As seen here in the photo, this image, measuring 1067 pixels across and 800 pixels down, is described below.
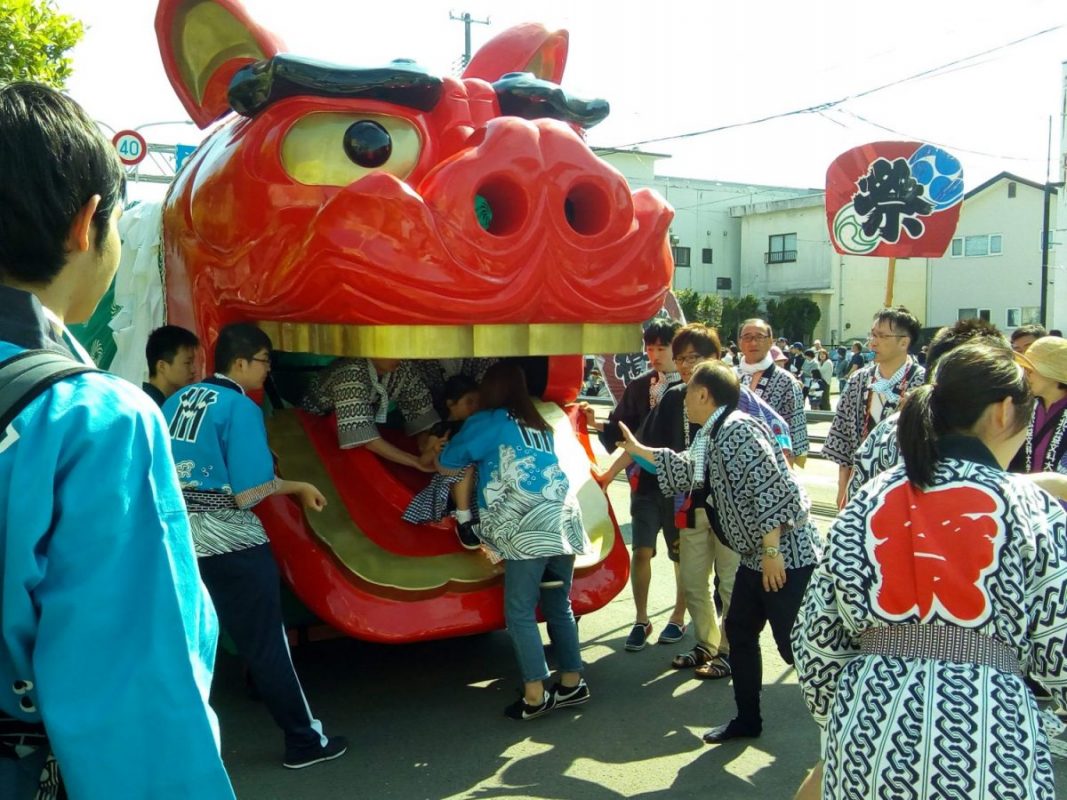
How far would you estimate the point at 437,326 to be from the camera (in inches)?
138

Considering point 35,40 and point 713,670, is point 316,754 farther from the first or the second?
point 35,40

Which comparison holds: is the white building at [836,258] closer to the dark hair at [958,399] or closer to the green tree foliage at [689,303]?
the green tree foliage at [689,303]

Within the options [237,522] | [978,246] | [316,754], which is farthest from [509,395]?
[978,246]

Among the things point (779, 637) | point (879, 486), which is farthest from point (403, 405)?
point (879, 486)

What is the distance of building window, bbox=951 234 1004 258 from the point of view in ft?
101

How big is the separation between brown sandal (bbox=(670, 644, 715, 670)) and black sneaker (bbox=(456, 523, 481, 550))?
1.22m

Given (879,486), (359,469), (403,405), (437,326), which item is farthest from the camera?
(403,405)

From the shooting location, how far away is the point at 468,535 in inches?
153

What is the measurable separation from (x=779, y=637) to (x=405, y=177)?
7.19ft

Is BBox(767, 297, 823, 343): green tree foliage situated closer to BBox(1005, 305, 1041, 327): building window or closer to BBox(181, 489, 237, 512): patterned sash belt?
BBox(1005, 305, 1041, 327): building window

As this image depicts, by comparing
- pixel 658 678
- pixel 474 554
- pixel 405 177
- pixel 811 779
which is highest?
pixel 405 177

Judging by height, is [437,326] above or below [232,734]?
above

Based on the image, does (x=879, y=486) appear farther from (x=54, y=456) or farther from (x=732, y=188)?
(x=732, y=188)

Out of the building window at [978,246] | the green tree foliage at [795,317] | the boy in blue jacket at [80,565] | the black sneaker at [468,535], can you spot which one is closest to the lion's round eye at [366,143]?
the black sneaker at [468,535]
